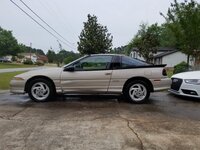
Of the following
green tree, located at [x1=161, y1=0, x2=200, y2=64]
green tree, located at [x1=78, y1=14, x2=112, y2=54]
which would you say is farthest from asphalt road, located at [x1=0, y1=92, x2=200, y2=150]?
green tree, located at [x1=78, y1=14, x2=112, y2=54]

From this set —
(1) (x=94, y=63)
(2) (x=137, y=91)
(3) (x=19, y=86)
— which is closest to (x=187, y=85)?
(2) (x=137, y=91)

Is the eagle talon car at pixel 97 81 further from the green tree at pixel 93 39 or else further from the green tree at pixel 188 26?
the green tree at pixel 93 39

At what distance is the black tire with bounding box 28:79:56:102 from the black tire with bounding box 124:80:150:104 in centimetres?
222

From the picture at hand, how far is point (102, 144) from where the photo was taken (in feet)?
14.4

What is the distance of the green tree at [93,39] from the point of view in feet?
81.8

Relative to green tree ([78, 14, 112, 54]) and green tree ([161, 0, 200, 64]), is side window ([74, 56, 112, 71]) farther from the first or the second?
green tree ([78, 14, 112, 54])

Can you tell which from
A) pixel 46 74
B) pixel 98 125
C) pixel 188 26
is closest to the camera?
pixel 98 125

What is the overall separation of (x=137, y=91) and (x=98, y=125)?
119 inches

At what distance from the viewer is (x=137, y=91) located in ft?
27.1

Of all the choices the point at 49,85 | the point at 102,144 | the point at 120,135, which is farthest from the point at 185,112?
the point at 49,85

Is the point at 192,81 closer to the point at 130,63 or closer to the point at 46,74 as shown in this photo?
the point at 130,63

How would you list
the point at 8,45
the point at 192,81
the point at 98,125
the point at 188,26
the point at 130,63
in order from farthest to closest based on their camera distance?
the point at 8,45, the point at 188,26, the point at 192,81, the point at 130,63, the point at 98,125

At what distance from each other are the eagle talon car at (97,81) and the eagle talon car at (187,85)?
0.90 meters

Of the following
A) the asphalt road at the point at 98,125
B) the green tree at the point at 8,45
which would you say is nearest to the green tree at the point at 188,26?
the asphalt road at the point at 98,125
